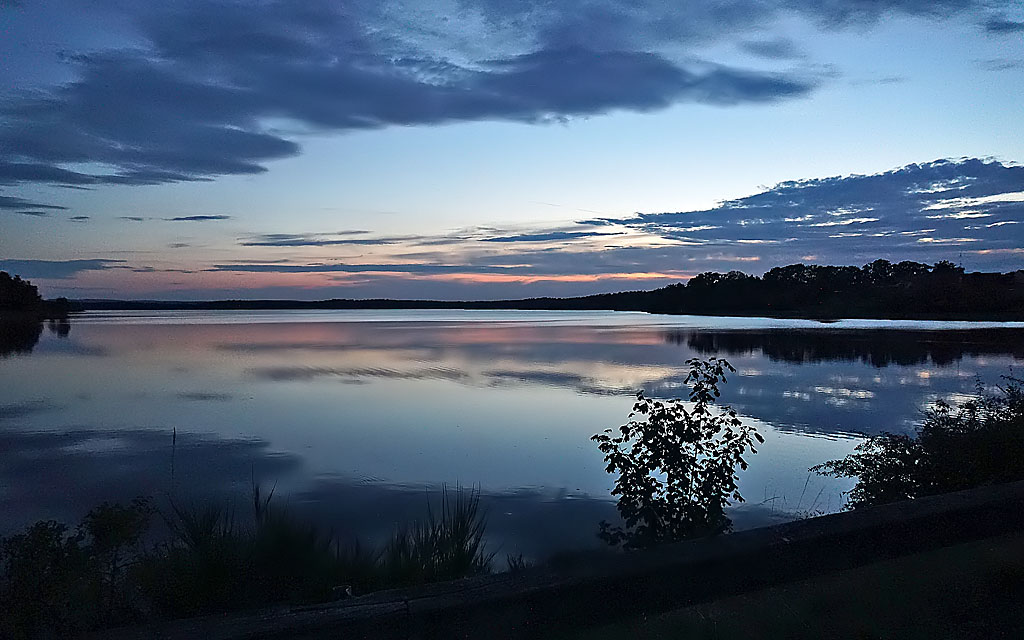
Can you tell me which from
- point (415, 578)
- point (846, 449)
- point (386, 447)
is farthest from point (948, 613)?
point (386, 447)

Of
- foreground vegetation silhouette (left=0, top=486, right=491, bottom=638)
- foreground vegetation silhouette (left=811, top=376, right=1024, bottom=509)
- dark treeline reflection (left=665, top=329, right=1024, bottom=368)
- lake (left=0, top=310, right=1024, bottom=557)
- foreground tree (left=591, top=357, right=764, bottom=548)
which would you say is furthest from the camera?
dark treeline reflection (left=665, top=329, right=1024, bottom=368)

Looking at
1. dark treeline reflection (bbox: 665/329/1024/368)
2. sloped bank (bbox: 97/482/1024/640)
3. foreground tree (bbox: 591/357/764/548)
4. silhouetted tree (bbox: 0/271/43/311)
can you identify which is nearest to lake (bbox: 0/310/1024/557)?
dark treeline reflection (bbox: 665/329/1024/368)

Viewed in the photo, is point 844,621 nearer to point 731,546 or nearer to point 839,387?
point 731,546

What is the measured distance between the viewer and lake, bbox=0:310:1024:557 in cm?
964

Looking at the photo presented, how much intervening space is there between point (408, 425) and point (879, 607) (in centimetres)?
1250

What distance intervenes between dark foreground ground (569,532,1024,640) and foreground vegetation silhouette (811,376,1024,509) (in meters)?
3.40

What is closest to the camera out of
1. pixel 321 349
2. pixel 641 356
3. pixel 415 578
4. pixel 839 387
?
pixel 415 578

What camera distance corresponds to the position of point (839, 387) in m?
21.1

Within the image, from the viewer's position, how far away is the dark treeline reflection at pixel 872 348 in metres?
30.0

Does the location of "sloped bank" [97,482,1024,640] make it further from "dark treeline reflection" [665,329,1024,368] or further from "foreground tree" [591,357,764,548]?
"dark treeline reflection" [665,329,1024,368]

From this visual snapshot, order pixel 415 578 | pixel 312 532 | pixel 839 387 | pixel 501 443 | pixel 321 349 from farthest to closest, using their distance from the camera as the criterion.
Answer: pixel 321 349, pixel 839 387, pixel 501 443, pixel 312 532, pixel 415 578

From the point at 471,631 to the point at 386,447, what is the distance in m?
10.6

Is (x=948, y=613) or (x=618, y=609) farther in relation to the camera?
(x=948, y=613)

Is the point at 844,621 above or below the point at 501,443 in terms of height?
above
